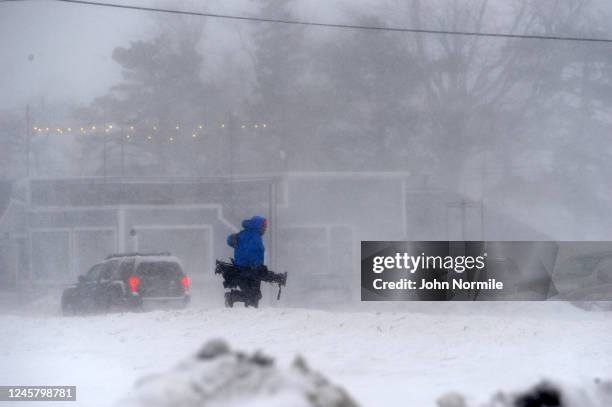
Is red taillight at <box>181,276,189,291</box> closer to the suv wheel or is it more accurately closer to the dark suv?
the dark suv

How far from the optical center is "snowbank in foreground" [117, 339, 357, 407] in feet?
11.3

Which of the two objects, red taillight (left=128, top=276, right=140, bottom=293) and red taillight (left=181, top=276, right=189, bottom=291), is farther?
red taillight (left=181, top=276, right=189, bottom=291)

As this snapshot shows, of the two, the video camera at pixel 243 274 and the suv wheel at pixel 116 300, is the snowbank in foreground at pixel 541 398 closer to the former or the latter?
the video camera at pixel 243 274

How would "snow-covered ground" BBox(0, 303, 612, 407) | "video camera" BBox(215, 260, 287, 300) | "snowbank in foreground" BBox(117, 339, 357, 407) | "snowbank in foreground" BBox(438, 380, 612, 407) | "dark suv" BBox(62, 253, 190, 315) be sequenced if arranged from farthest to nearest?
"dark suv" BBox(62, 253, 190, 315) → "video camera" BBox(215, 260, 287, 300) → "snow-covered ground" BBox(0, 303, 612, 407) → "snowbank in foreground" BBox(438, 380, 612, 407) → "snowbank in foreground" BBox(117, 339, 357, 407)

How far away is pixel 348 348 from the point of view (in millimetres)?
7441

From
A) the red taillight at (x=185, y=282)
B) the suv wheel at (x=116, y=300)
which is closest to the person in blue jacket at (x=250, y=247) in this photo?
the suv wheel at (x=116, y=300)

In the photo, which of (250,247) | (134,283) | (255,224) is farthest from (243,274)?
(134,283)

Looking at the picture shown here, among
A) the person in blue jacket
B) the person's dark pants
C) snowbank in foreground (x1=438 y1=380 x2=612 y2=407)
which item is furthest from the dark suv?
snowbank in foreground (x1=438 y1=380 x2=612 y2=407)

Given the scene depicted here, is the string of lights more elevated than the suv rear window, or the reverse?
the string of lights

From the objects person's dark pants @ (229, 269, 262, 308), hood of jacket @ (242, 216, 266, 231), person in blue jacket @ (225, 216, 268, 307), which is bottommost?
person's dark pants @ (229, 269, 262, 308)

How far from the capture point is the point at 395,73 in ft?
61.0

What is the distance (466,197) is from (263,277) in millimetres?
8648

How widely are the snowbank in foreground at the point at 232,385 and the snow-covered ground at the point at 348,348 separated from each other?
198 centimetres

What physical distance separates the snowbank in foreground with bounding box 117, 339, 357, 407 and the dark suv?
9.31m
